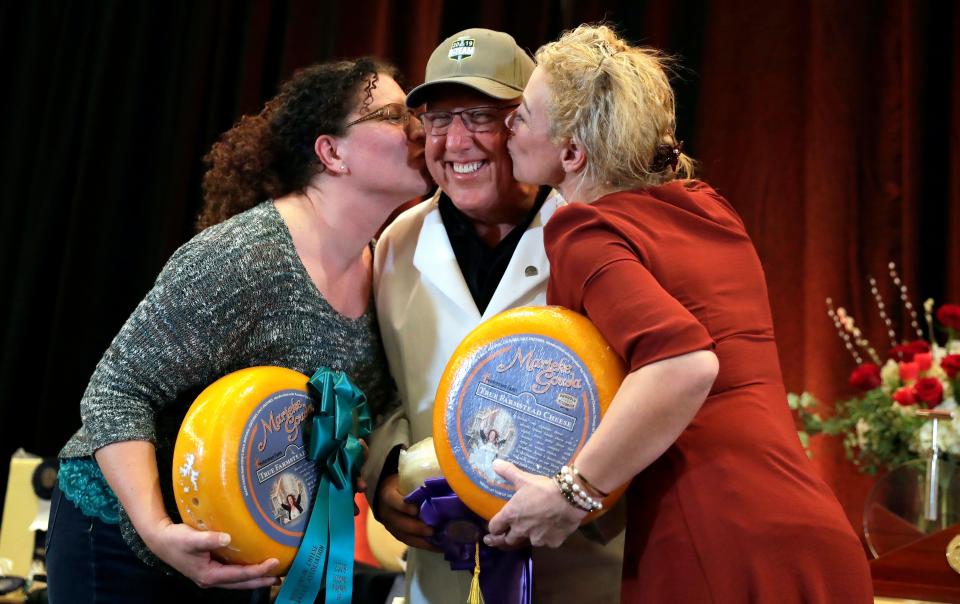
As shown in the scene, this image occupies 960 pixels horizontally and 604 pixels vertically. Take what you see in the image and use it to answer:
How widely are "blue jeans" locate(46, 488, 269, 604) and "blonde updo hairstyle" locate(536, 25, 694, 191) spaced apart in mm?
947

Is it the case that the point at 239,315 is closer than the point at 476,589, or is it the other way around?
the point at 476,589

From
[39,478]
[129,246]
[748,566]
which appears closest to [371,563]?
[39,478]

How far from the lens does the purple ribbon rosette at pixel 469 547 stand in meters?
1.48

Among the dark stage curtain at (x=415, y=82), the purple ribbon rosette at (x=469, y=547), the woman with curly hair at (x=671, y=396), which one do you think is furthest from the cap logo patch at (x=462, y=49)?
the dark stage curtain at (x=415, y=82)

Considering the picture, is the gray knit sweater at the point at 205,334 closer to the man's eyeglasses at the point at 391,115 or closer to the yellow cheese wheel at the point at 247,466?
the yellow cheese wheel at the point at 247,466

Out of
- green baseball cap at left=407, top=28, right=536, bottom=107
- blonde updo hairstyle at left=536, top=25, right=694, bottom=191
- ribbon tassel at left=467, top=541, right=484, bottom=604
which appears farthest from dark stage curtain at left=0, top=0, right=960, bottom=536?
ribbon tassel at left=467, top=541, right=484, bottom=604

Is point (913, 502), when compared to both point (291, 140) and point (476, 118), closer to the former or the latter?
point (476, 118)

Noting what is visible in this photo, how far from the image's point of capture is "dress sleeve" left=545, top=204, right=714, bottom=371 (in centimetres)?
125

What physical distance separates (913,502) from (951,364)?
33cm

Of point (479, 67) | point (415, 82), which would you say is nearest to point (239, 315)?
point (479, 67)

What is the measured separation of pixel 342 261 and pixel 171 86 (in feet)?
7.59

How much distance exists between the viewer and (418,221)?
6.65ft

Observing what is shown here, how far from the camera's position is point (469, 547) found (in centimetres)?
151

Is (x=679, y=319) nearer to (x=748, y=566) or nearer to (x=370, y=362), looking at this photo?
(x=748, y=566)
